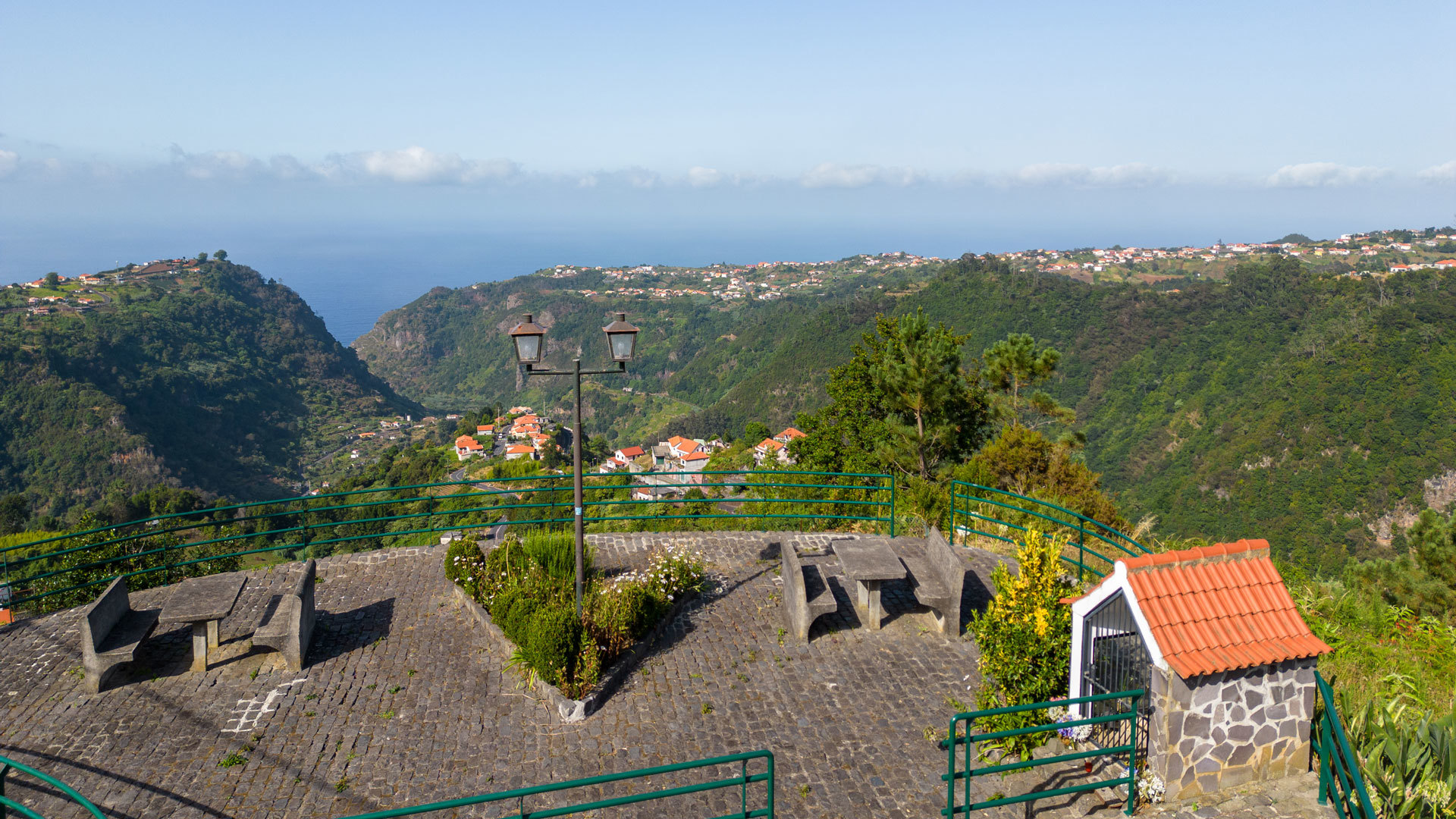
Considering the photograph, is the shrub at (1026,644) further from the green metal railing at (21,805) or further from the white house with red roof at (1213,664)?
the green metal railing at (21,805)

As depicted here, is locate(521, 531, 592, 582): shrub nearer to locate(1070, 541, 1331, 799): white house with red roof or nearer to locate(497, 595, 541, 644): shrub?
locate(497, 595, 541, 644): shrub

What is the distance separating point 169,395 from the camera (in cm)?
8175

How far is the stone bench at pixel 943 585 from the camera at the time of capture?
748 centimetres

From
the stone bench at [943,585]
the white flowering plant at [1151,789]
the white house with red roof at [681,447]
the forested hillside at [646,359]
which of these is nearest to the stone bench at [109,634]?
the stone bench at [943,585]

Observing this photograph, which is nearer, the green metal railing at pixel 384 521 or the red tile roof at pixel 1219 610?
the red tile roof at pixel 1219 610

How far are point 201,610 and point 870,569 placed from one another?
19.7 feet

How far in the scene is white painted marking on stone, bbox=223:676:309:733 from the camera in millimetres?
5965

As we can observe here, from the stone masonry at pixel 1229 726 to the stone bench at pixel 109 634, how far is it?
7.81m

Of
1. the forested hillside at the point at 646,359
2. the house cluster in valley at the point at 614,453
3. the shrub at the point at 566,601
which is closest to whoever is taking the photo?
the shrub at the point at 566,601

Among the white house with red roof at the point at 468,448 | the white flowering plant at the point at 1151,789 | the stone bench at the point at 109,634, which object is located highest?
the stone bench at the point at 109,634

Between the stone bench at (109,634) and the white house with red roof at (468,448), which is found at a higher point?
the stone bench at (109,634)

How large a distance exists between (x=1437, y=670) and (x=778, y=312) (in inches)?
5343

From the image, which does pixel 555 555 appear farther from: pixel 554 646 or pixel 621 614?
pixel 554 646

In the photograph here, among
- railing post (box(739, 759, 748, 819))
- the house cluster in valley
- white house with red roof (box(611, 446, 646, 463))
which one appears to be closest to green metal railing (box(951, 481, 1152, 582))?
railing post (box(739, 759, 748, 819))
